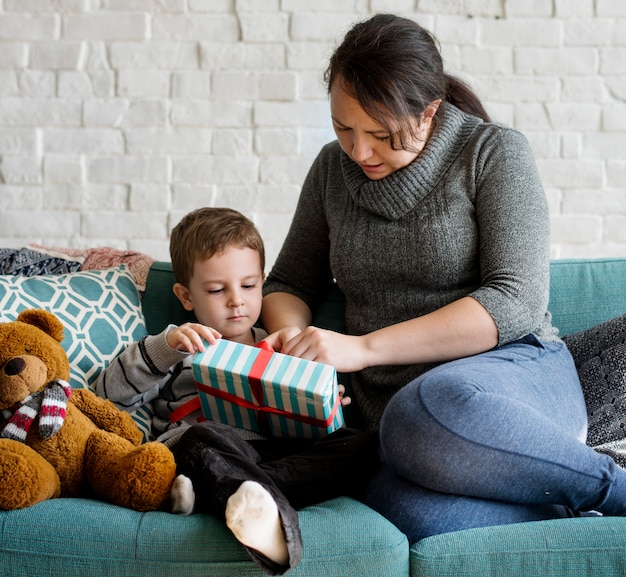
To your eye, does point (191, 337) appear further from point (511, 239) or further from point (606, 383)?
point (606, 383)

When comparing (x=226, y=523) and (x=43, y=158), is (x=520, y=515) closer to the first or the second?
(x=226, y=523)

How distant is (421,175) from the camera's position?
1584 millimetres

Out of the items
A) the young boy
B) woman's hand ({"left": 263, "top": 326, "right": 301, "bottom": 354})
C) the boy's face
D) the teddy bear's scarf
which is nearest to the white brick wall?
the young boy

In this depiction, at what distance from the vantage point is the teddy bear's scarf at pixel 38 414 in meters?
1.28

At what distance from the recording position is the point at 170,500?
128cm

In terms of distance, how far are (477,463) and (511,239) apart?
0.47 metres

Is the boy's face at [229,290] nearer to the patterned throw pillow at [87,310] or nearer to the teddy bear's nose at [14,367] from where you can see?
the patterned throw pillow at [87,310]

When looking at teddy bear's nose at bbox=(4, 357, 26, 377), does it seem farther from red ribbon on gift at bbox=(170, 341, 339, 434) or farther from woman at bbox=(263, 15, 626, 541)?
woman at bbox=(263, 15, 626, 541)

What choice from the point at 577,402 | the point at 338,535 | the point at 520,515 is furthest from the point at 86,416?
the point at 577,402

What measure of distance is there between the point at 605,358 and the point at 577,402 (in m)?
0.13

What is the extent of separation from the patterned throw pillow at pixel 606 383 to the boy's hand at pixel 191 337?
746 mm

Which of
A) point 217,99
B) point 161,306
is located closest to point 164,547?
point 161,306

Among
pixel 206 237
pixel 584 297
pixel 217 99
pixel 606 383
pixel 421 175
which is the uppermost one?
pixel 217 99

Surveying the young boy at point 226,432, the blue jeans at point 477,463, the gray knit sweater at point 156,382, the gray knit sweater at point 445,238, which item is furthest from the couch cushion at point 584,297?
the gray knit sweater at point 156,382
